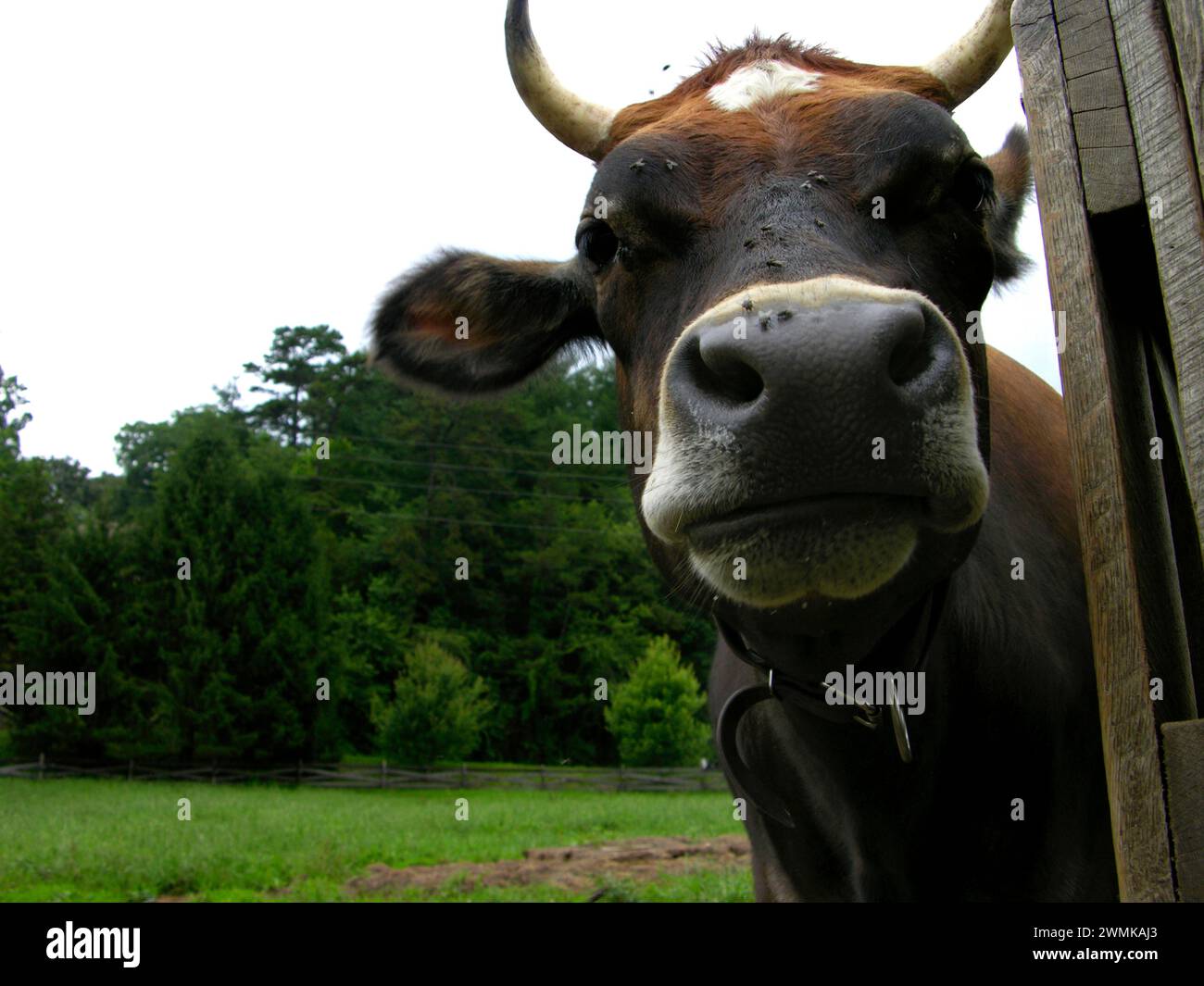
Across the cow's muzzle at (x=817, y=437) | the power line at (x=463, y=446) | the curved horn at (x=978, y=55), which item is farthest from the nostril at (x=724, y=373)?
the power line at (x=463, y=446)

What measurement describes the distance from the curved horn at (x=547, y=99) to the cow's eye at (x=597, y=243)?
0.68 meters

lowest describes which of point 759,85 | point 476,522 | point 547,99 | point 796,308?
point 796,308

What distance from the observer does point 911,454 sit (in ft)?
7.14

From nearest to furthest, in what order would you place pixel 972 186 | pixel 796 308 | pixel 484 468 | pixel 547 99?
pixel 796 308 < pixel 972 186 < pixel 547 99 < pixel 484 468

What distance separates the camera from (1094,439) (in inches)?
92.2

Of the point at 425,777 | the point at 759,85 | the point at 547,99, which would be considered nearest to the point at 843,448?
the point at 759,85

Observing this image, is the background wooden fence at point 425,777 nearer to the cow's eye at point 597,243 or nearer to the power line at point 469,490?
the power line at point 469,490

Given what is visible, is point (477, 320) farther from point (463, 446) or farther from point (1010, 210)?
point (463, 446)

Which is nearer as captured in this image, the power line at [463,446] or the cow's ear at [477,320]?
the cow's ear at [477,320]

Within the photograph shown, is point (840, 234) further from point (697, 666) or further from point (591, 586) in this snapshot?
point (697, 666)

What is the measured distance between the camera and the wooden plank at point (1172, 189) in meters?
1.92

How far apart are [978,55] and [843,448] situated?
212 cm

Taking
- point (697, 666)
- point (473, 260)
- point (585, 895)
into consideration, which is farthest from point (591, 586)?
point (473, 260)
